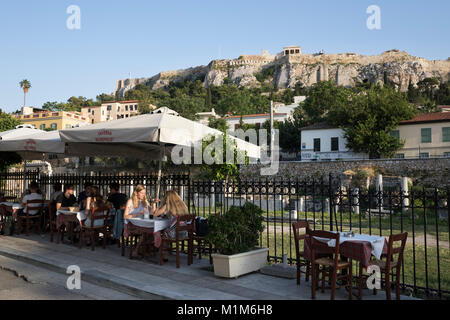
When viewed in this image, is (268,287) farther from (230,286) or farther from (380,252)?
(380,252)

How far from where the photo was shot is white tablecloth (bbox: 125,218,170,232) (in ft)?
22.4

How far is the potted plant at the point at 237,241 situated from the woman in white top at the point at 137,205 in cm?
196

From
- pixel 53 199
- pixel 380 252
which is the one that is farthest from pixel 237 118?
pixel 380 252

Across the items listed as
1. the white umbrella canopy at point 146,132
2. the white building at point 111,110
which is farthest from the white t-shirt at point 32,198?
the white building at point 111,110

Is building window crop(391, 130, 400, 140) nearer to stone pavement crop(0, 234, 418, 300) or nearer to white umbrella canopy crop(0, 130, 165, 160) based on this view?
white umbrella canopy crop(0, 130, 165, 160)

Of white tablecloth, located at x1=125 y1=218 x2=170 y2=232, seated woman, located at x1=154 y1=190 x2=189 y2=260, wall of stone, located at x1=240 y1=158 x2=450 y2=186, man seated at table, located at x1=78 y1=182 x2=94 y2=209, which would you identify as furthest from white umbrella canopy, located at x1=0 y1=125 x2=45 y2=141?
wall of stone, located at x1=240 y1=158 x2=450 y2=186

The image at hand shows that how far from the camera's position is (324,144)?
46.0m

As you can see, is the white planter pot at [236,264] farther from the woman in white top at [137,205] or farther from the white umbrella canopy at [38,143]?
the white umbrella canopy at [38,143]

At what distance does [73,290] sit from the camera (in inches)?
219

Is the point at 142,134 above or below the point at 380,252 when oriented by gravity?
above

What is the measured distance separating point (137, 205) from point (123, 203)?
1097 millimetres

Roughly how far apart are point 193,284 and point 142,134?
2970 mm

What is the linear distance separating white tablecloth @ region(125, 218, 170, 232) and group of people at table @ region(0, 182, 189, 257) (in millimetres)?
84

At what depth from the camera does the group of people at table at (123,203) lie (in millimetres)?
7141
